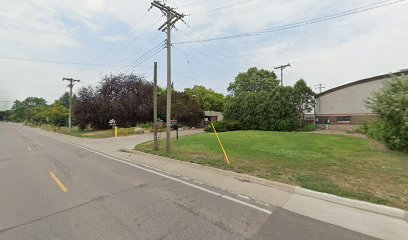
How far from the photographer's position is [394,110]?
1255 centimetres

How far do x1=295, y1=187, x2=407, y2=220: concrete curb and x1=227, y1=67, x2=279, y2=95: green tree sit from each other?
4855cm

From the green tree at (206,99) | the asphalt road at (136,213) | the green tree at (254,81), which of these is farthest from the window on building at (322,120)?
the asphalt road at (136,213)

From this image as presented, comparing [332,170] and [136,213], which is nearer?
[136,213]

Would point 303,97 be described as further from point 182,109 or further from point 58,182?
point 58,182

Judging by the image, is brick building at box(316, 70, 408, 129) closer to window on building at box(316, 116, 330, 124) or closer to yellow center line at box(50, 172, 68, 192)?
window on building at box(316, 116, 330, 124)

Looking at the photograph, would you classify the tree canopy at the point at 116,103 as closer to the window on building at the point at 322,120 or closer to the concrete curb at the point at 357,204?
the window on building at the point at 322,120

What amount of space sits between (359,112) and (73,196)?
1495 inches

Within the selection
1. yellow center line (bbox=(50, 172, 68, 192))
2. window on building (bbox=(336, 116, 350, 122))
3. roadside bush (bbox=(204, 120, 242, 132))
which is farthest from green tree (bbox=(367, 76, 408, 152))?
window on building (bbox=(336, 116, 350, 122))

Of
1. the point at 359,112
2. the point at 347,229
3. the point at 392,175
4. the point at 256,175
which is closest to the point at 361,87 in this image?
the point at 359,112

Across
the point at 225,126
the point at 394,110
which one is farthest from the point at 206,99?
the point at 394,110

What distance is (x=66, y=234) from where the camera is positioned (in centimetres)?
424

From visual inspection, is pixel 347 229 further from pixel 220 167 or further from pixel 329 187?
pixel 220 167

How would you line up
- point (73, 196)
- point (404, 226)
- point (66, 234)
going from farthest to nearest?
1. point (73, 196)
2. point (404, 226)
3. point (66, 234)

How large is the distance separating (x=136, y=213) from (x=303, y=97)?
3316 centimetres
